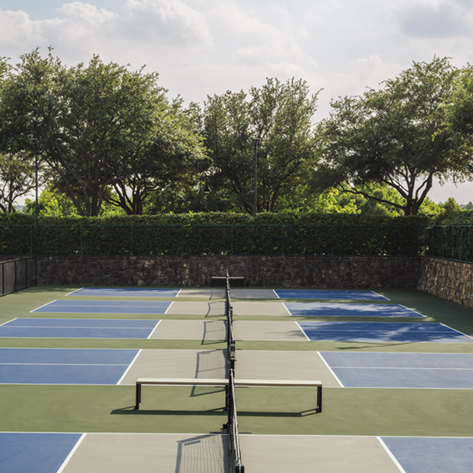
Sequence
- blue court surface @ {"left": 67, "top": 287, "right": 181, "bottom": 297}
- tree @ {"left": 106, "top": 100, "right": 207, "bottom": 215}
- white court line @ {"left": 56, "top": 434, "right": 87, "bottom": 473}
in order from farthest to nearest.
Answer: tree @ {"left": 106, "top": 100, "right": 207, "bottom": 215} < blue court surface @ {"left": 67, "top": 287, "right": 181, "bottom": 297} < white court line @ {"left": 56, "top": 434, "right": 87, "bottom": 473}

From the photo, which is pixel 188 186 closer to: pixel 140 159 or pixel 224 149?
pixel 224 149

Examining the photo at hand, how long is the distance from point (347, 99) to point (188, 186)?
14.8 m

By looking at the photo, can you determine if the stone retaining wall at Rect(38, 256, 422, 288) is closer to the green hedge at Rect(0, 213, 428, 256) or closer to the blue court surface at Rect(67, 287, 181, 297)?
the green hedge at Rect(0, 213, 428, 256)

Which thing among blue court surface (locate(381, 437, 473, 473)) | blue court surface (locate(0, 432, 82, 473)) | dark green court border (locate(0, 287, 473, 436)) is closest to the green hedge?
dark green court border (locate(0, 287, 473, 436))

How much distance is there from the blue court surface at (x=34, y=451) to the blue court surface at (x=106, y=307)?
477 inches

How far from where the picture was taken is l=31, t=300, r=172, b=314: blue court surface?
20.6m

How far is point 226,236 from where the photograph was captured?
96.5ft

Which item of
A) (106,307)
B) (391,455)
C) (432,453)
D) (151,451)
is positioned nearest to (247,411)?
(151,451)

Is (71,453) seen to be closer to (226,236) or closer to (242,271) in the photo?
(242,271)

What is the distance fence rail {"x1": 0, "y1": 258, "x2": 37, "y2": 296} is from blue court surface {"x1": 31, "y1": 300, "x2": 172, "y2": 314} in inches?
117

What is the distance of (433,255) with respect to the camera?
89.4ft

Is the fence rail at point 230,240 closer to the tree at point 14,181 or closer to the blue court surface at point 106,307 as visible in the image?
the blue court surface at point 106,307

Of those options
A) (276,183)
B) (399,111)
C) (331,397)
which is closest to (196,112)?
(276,183)

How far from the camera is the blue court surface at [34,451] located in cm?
735
